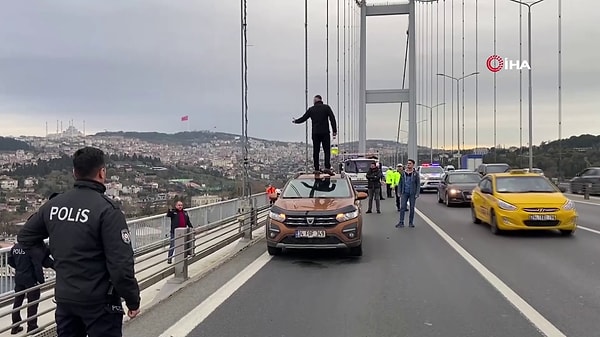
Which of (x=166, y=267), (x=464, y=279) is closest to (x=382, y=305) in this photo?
(x=464, y=279)

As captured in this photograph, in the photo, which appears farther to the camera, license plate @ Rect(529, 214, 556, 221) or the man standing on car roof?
the man standing on car roof

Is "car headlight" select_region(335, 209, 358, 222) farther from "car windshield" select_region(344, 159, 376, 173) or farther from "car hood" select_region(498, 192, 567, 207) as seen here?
"car windshield" select_region(344, 159, 376, 173)

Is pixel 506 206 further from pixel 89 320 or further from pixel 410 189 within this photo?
pixel 89 320

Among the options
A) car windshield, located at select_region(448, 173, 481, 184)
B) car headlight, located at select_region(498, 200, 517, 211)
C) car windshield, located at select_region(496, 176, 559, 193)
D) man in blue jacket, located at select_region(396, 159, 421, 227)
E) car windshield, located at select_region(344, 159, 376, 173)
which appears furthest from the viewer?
car windshield, located at select_region(344, 159, 376, 173)

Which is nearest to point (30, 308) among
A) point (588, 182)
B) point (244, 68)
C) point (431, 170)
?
point (244, 68)

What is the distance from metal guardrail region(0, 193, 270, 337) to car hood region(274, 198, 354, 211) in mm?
1378

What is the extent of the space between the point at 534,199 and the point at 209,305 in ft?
29.5

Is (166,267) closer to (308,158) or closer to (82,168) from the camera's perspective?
(82,168)

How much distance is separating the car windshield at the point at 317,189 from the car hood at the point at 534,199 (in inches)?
162

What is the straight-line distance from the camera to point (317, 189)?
11945mm

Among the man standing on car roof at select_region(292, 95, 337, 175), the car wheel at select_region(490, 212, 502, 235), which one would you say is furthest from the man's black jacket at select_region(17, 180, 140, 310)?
the man standing on car roof at select_region(292, 95, 337, 175)

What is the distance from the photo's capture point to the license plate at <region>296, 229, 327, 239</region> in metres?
10.3

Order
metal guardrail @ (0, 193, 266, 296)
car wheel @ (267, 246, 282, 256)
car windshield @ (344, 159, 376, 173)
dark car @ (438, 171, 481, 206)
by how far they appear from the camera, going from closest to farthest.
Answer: metal guardrail @ (0, 193, 266, 296) < car wheel @ (267, 246, 282, 256) < dark car @ (438, 171, 481, 206) < car windshield @ (344, 159, 376, 173)

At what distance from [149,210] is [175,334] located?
8.39m
